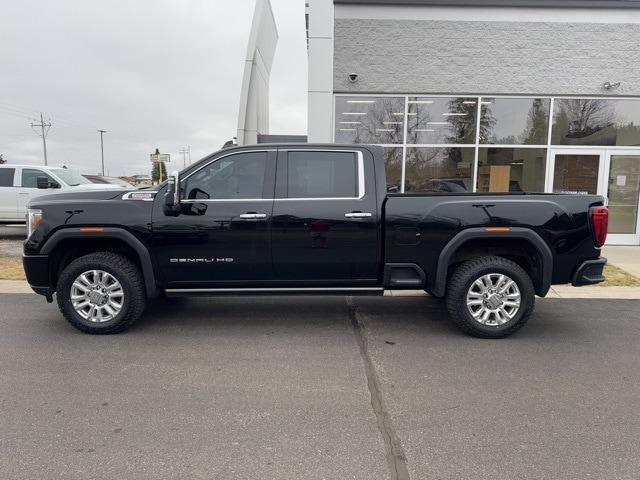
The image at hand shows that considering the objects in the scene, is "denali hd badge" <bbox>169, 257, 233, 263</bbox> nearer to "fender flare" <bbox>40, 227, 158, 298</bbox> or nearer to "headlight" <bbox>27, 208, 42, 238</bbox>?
"fender flare" <bbox>40, 227, 158, 298</bbox>

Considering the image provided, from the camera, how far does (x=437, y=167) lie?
11.3 meters

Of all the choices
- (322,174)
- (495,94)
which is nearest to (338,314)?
(322,174)

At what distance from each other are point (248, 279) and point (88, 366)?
5.55 feet

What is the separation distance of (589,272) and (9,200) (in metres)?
12.8

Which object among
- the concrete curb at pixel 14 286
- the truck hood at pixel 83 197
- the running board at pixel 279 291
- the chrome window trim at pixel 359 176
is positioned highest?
the chrome window trim at pixel 359 176

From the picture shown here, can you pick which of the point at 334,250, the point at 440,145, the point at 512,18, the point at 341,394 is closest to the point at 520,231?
the point at 334,250

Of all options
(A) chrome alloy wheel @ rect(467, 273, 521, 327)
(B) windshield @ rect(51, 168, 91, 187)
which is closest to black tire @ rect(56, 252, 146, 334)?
(A) chrome alloy wheel @ rect(467, 273, 521, 327)

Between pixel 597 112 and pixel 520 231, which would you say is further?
pixel 597 112

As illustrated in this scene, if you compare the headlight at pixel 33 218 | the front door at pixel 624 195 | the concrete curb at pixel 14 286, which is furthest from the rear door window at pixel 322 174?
the front door at pixel 624 195

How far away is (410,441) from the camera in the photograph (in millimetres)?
3076

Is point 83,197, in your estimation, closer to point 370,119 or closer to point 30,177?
point 370,119

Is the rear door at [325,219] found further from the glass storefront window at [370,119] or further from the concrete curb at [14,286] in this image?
the glass storefront window at [370,119]

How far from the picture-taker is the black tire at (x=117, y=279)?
498cm

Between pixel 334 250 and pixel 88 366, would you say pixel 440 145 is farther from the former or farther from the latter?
pixel 88 366
